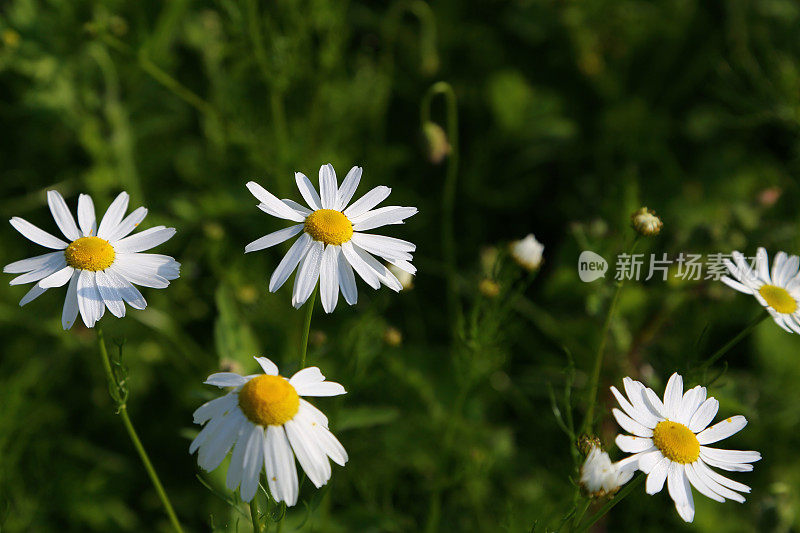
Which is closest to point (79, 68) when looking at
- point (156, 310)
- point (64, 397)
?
point (156, 310)

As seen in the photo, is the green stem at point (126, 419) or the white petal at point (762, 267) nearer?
the green stem at point (126, 419)

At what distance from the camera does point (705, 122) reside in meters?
2.86

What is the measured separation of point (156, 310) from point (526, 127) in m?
1.67

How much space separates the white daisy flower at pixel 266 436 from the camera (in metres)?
1.04

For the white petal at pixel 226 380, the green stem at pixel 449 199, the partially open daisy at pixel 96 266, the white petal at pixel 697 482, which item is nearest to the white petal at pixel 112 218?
the partially open daisy at pixel 96 266

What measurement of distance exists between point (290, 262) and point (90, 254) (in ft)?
1.30

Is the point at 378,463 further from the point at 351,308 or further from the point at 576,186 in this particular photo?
the point at 576,186

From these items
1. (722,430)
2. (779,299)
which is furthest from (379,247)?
(779,299)

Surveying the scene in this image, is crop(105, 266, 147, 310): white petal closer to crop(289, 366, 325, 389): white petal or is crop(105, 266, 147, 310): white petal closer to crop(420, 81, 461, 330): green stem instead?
crop(289, 366, 325, 389): white petal

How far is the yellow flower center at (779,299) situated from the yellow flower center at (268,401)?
109 centimetres

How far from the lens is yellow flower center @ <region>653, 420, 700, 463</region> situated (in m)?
1.19

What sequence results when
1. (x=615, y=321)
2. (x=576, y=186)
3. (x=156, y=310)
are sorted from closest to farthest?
(x=615, y=321), (x=156, y=310), (x=576, y=186)

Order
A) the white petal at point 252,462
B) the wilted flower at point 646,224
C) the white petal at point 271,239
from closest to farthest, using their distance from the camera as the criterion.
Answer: the white petal at point 252,462
the white petal at point 271,239
the wilted flower at point 646,224

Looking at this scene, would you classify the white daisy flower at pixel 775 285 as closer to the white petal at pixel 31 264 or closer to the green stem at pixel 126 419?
the green stem at pixel 126 419
